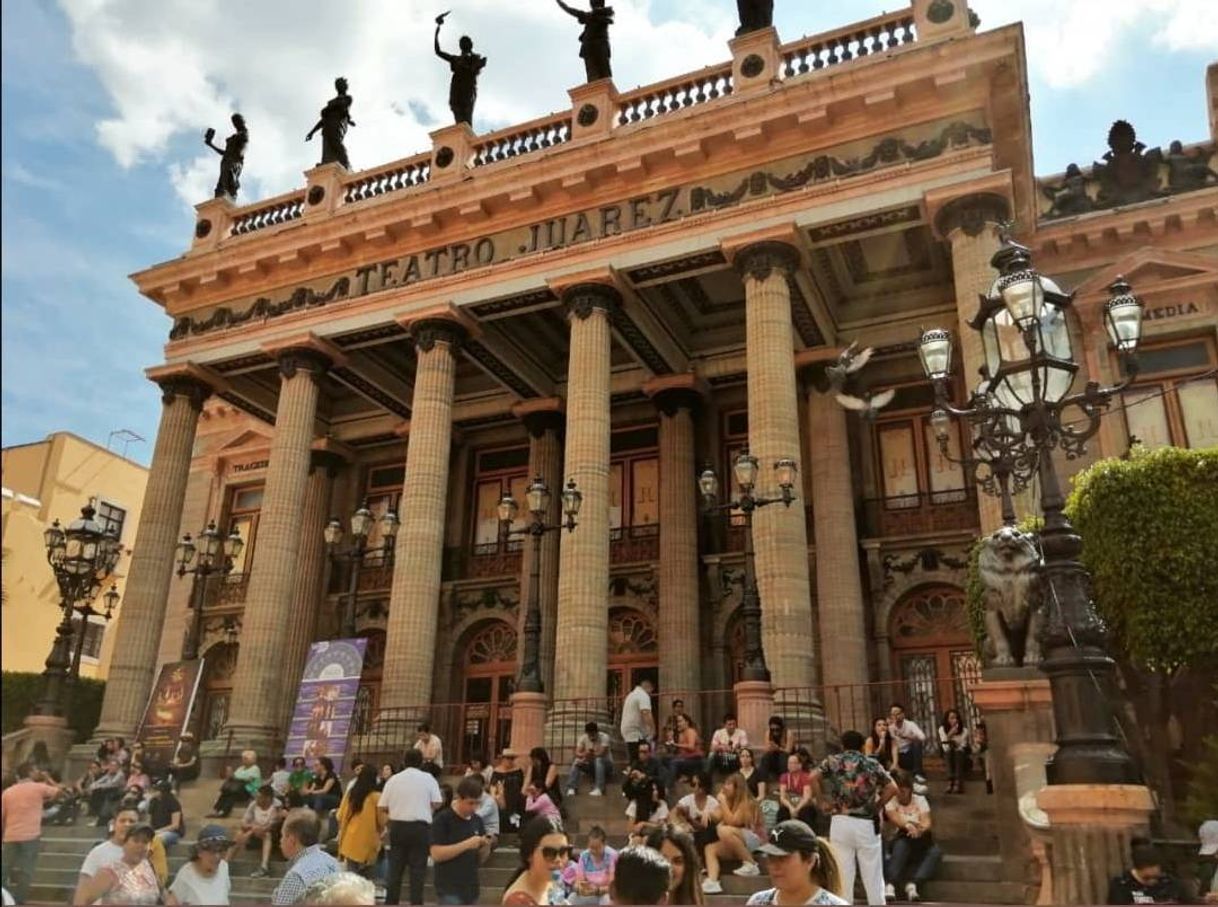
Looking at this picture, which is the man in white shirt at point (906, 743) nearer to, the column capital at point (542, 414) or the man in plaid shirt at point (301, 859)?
the man in plaid shirt at point (301, 859)

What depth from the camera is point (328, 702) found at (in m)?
15.8

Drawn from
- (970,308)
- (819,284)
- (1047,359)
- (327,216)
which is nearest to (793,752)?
(1047,359)

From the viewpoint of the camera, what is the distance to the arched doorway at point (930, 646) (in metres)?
17.9

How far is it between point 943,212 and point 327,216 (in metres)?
12.3

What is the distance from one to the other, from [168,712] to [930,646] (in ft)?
44.8

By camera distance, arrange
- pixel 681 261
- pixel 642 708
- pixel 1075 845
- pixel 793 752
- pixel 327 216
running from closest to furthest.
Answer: pixel 1075 845 → pixel 793 752 → pixel 642 708 → pixel 681 261 → pixel 327 216

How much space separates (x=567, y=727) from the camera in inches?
576

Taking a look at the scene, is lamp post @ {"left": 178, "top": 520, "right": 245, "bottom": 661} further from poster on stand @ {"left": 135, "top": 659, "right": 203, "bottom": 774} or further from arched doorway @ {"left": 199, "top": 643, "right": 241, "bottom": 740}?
arched doorway @ {"left": 199, "top": 643, "right": 241, "bottom": 740}

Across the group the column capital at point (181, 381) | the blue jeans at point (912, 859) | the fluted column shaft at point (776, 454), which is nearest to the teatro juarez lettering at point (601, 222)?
the column capital at point (181, 381)

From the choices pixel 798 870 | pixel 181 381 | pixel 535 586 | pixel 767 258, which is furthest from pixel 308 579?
pixel 798 870

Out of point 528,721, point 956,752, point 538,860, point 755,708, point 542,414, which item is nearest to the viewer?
point 538,860

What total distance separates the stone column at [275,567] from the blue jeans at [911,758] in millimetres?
11361

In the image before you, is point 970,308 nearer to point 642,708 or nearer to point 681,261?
point 681,261

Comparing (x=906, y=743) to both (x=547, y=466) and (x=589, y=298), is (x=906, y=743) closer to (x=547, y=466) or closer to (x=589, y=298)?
(x=589, y=298)
